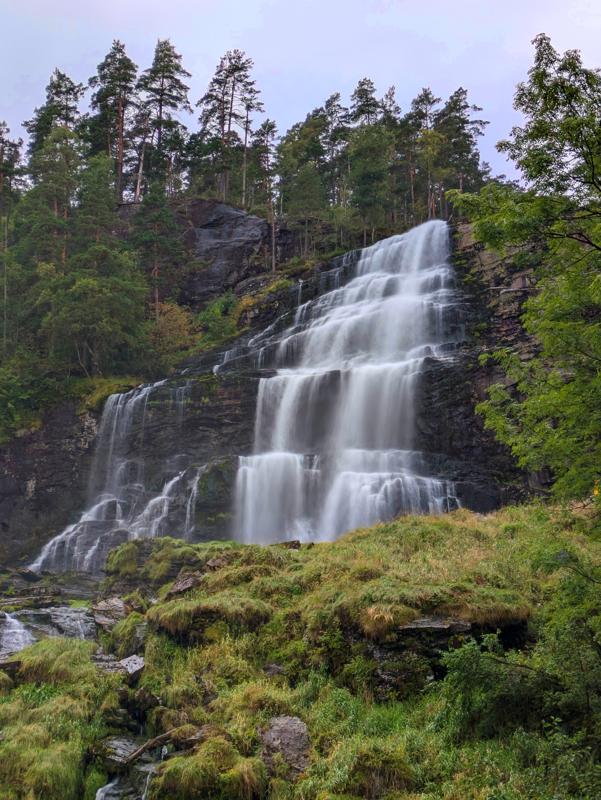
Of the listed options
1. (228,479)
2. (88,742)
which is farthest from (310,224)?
(88,742)

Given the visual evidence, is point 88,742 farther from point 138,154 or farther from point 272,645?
point 138,154

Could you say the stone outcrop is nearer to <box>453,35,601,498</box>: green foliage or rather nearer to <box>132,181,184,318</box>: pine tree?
<box>132,181,184,318</box>: pine tree

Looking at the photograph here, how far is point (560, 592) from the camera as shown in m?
7.43

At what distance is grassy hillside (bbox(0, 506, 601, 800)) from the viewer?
7016mm

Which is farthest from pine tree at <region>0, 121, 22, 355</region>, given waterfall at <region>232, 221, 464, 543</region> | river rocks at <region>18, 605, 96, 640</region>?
river rocks at <region>18, 605, 96, 640</region>

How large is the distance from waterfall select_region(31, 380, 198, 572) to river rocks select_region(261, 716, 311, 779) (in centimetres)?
1840

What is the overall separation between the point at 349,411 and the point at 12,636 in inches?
673

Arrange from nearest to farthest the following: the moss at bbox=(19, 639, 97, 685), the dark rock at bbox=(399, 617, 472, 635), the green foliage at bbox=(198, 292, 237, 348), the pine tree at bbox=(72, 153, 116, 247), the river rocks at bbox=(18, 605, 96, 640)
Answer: the dark rock at bbox=(399, 617, 472, 635), the moss at bbox=(19, 639, 97, 685), the river rocks at bbox=(18, 605, 96, 640), the pine tree at bbox=(72, 153, 116, 247), the green foliage at bbox=(198, 292, 237, 348)

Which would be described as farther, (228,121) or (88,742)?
(228,121)

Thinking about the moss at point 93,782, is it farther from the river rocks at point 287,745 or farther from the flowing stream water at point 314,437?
the flowing stream water at point 314,437

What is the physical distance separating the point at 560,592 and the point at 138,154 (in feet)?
197

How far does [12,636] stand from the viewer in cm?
1445

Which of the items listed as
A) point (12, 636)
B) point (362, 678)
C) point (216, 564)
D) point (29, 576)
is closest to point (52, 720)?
point (362, 678)

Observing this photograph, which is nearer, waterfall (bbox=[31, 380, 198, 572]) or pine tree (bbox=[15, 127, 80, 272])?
waterfall (bbox=[31, 380, 198, 572])
